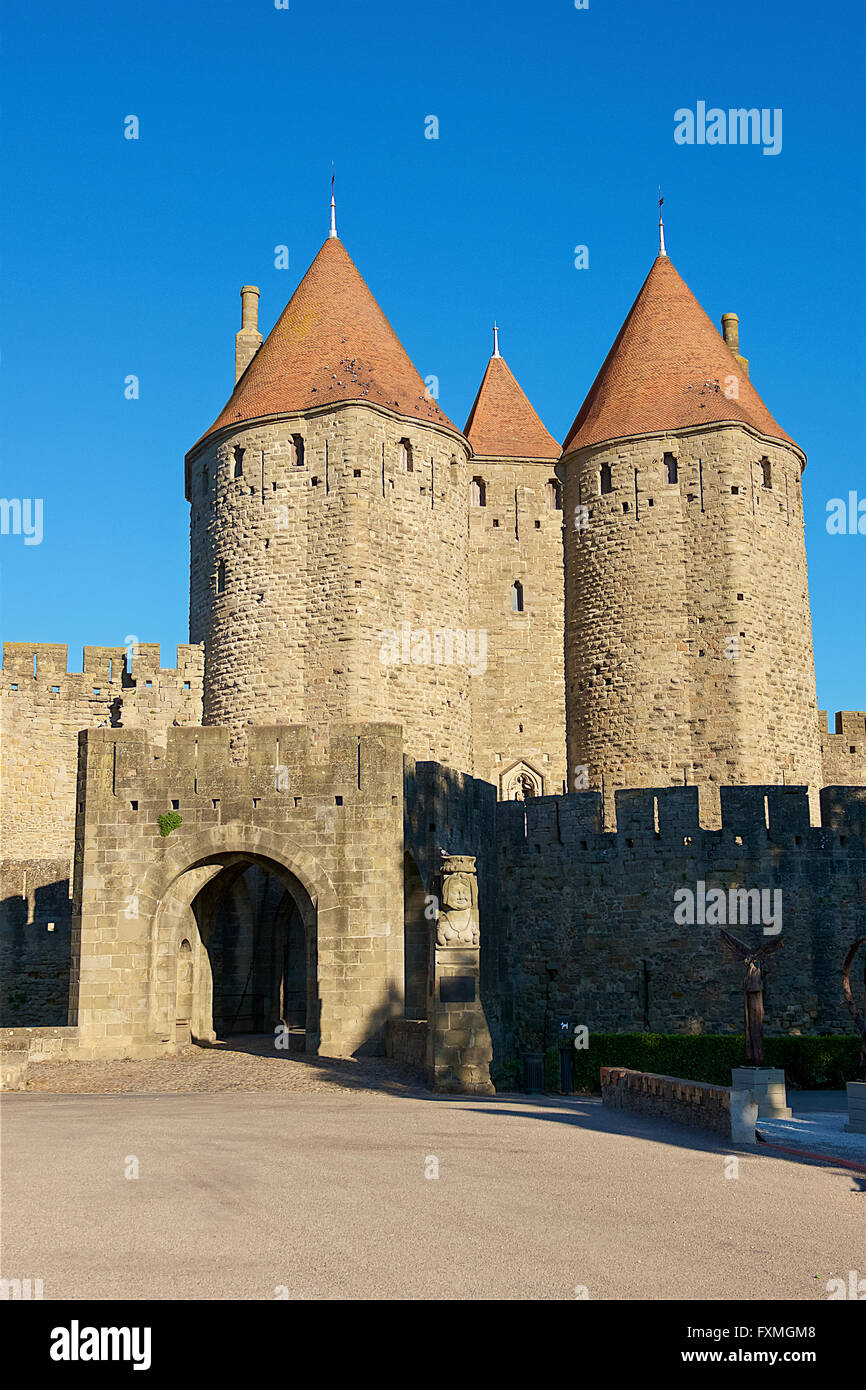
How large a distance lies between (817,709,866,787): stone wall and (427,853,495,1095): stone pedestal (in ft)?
64.8

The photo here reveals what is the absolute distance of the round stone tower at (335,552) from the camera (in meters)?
29.5

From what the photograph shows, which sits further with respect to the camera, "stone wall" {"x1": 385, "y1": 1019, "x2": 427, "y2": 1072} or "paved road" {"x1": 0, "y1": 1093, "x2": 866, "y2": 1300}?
"stone wall" {"x1": 385, "y1": 1019, "x2": 427, "y2": 1072}

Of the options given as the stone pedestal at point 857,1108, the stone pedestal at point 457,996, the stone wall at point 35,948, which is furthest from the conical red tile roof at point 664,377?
the stone pedestal at point 857,1108

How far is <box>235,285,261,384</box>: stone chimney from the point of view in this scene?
3612cm

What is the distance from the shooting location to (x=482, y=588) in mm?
33344

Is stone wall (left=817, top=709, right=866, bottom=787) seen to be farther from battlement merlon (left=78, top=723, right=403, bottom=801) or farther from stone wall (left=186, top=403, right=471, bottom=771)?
battlement merlon (left=78, top=723, right=403, bottom=801)

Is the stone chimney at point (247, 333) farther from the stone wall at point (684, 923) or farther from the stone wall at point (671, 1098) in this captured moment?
the stone wall at point (671, 1098)

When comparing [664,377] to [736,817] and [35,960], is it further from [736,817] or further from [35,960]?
[35,960]

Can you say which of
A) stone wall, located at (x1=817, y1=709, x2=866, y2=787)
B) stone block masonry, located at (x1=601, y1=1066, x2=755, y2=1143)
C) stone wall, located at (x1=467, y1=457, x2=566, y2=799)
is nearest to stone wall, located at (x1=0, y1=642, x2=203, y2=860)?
stone wall, located at (x1=467, y1=457, x2=566, y2=799)

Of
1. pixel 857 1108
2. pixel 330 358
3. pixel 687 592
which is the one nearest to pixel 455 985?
pixel 857 1108

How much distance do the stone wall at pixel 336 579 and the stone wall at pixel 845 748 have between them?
962cm

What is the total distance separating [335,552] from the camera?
29688mm

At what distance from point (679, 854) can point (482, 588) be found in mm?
10950
